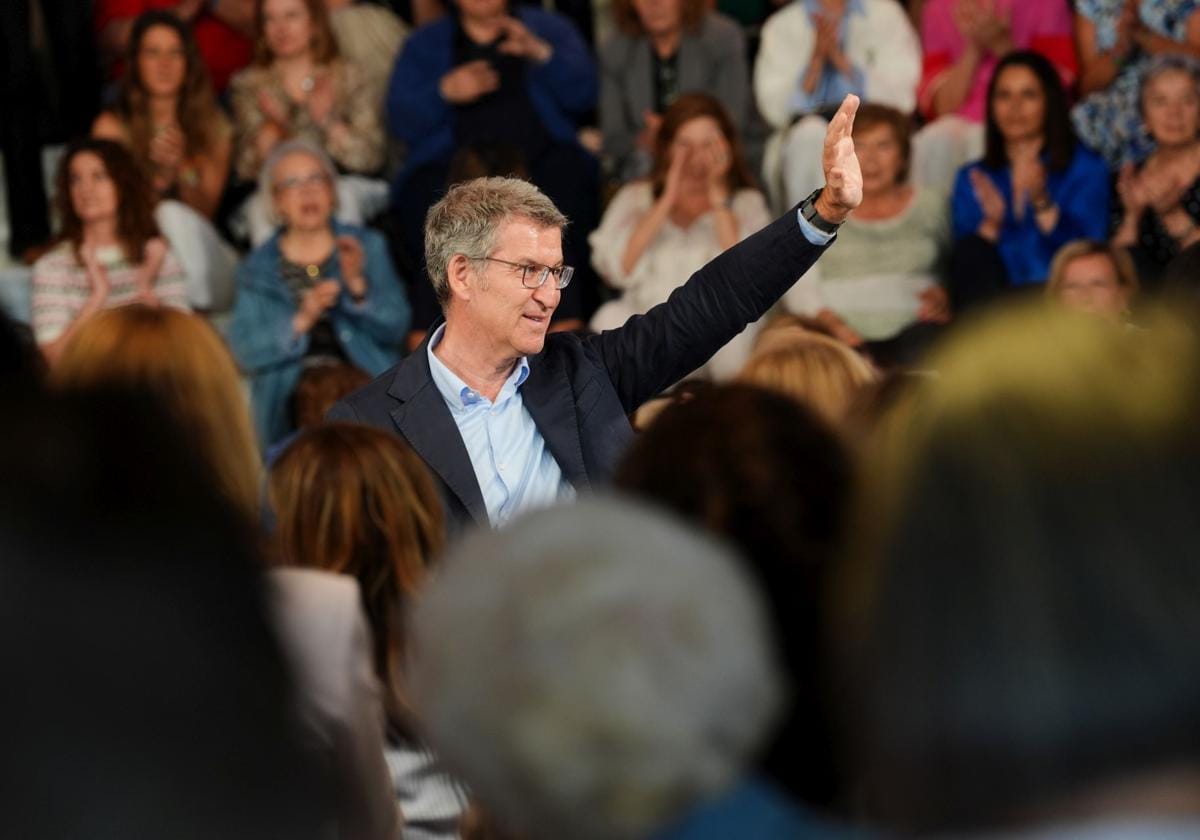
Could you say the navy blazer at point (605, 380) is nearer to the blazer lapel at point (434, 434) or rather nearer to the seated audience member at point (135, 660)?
the blazer lapel at point (434, 434)

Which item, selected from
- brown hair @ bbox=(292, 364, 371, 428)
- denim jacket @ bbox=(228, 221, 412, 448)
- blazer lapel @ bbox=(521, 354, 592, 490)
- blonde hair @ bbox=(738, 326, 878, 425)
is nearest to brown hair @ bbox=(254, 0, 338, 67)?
denim jacket @ bbox=(228, 221, 412, 448)

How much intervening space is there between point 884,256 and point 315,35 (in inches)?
93.9

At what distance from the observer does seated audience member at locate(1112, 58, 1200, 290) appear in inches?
249

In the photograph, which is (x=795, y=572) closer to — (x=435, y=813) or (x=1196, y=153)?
(x=435, y=813)

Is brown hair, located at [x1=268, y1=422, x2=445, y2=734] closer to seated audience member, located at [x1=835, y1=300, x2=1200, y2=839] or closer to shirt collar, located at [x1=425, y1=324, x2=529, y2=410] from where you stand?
shirt collar, located at [x1=425, y1=324, x2=529, y2=410]

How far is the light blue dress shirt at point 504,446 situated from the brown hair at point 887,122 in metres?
2.95

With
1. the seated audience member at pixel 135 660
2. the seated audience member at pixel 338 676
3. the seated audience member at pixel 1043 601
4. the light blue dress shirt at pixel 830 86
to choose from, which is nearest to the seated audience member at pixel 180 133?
the light blue dress shirt at pixel 830 86

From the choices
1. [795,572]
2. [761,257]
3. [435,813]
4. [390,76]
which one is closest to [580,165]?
[390,76]

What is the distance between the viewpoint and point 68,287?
6637 mm

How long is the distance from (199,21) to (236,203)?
93 centimetres

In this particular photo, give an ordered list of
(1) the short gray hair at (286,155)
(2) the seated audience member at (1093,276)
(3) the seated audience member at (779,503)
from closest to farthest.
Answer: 1. (3) the seated audience member at (779,503)
2. (2) the seated audience member at (1093,276)
3. (1) the short gray hair at (286,155)

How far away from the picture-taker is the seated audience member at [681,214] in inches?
260

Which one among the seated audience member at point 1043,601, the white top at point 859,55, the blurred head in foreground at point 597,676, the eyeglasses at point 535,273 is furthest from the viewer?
the white top at point 859,55

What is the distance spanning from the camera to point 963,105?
710cm
